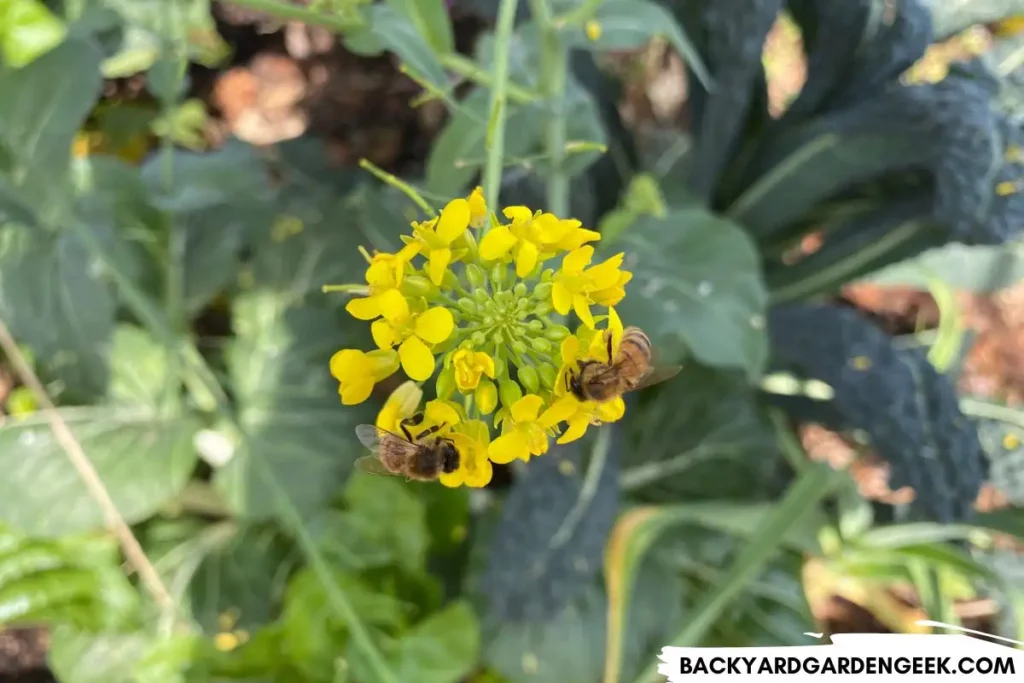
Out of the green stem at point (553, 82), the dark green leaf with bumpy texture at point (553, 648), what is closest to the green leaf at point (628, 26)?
the green stem at point (553, 82)

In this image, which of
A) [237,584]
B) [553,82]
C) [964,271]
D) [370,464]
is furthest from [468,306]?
[964,271]

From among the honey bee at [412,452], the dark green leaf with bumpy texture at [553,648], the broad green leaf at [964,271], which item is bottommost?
the dark green leaf with bumpy texture at [553,648]

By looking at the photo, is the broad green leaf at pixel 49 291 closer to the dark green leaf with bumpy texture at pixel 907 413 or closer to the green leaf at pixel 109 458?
the green leaf at pixel 109 458

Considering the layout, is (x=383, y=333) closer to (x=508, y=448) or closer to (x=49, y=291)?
(x=508, y=448)

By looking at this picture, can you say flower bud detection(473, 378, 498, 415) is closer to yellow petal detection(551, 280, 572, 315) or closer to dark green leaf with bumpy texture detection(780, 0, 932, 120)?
yellow petal detection(551, 280, 572, 315)

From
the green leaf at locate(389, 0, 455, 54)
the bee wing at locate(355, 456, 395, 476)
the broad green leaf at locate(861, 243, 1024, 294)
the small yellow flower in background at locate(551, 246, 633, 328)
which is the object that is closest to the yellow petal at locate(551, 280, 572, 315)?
the small yellow flower in background at locate(551, 246, 633, 328)

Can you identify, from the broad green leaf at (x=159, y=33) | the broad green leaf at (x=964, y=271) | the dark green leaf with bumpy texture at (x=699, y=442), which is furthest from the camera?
the broad green leaf at (x=964, y=271)
